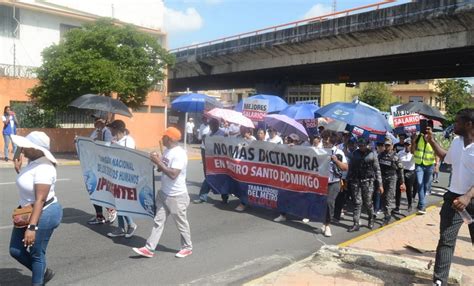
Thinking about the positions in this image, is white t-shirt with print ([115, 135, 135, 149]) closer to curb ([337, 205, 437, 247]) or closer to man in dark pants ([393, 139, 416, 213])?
curb ([337, 205, 437, 247])

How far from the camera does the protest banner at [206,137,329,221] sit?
306 inches

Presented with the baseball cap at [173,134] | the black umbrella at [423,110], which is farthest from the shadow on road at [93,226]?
the black umbrella at [423,110]

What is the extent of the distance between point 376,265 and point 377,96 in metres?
45.2

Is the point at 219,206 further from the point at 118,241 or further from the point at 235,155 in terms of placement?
the point at 118,241

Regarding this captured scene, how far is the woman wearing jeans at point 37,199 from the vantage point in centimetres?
411

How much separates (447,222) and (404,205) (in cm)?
644

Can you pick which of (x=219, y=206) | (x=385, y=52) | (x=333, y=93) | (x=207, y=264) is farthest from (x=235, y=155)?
(x=333, y=93)

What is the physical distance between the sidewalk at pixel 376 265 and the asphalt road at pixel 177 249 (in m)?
0.41

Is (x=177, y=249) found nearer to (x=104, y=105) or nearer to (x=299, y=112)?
(x=104, y=105)

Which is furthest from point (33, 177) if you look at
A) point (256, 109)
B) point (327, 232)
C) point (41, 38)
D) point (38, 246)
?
point (41, 38)

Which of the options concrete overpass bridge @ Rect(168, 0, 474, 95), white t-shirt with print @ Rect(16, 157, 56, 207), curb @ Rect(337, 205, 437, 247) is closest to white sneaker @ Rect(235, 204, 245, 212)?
curb @ Rect(337, 205, 437, 247)

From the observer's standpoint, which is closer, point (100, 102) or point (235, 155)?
point (100, 102)

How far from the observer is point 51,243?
20.5ft

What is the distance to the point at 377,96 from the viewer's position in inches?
1911
